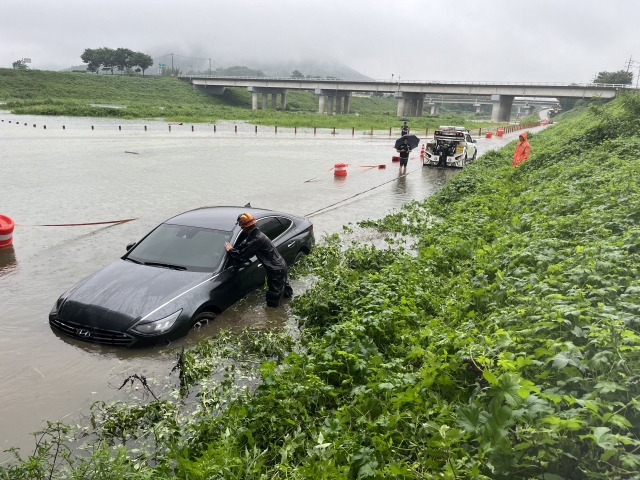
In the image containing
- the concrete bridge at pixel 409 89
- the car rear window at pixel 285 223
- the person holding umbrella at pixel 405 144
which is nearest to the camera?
the car rear window at pixel 285 223

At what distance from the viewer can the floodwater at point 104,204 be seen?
19.1ft

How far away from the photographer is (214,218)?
8562 mm

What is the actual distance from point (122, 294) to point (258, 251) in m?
2.07

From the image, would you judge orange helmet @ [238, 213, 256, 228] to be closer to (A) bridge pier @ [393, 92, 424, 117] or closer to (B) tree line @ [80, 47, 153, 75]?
(A) bridge pier @ [393, 92, 424, 117]

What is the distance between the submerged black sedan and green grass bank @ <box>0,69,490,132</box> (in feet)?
180

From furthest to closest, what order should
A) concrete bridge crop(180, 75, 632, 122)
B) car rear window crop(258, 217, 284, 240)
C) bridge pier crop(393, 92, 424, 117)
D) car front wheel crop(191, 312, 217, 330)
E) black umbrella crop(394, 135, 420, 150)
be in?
bridge pier crop(393, 92, 424, 117) < concrete bridge crop(180, 75, 632, 122) < black umbrella crop(394, 135, 420, 150) < car rear window crop(258, 217, 284, 240) < car front wheel crop(191, 312, 217, 330)

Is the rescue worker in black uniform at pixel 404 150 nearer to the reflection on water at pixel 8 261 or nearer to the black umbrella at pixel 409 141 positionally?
the black umbrella at pixel 409 141

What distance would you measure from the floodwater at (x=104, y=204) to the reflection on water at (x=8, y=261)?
0.04 meters

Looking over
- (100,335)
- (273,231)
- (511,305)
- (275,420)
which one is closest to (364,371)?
(275,420)

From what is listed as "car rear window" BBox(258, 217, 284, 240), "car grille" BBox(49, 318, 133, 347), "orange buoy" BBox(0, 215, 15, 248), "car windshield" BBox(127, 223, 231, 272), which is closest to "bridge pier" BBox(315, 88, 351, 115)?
"orange buoy" BBox(0, 215, 15, 248)

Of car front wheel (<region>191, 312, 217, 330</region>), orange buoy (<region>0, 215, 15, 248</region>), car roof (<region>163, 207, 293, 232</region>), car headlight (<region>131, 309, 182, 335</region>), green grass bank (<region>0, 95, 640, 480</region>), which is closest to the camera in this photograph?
green grass bank (<region>0, 95, 640, 480</region>)

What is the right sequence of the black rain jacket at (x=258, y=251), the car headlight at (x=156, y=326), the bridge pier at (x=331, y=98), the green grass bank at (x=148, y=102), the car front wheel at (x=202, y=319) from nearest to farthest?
the car headlight at (x=156, y=326) < the car front wheel at (x=202, y=319) < the black rain jacket at (x=258, y=251) < the green grass bank at (x=148, y=102) < the bridge pier at (x=331, y=98)

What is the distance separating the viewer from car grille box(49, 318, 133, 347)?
6.27 meters

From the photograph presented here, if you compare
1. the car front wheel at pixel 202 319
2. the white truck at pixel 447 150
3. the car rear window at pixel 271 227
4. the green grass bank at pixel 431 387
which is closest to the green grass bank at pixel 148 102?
the white truck at pixel 447 150
